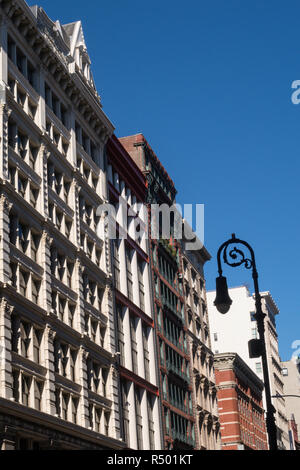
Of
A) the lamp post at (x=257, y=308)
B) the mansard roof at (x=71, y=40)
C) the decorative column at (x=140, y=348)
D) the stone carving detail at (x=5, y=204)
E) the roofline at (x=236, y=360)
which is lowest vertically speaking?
the lamp post at (x=257, y=308)

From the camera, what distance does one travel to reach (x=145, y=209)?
71125mm

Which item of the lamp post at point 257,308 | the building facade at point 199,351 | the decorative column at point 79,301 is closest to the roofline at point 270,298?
the building facade at point 199,351

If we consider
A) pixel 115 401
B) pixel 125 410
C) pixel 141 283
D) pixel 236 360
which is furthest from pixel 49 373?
pixel 236 360

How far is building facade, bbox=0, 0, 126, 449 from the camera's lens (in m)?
39.9

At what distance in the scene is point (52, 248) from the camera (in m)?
46.9

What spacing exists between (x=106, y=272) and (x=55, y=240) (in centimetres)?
927

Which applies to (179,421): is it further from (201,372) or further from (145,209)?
(145,209)

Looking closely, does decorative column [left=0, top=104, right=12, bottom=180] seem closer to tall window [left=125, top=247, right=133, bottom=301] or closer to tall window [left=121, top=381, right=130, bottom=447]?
tall window [left=121, top=381, right=130, bottom=447]

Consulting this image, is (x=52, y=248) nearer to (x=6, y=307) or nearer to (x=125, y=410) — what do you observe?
(x=6, y=307)

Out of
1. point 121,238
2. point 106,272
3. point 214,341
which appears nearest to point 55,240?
point 106,272

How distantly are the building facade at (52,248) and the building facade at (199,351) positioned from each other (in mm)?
27156

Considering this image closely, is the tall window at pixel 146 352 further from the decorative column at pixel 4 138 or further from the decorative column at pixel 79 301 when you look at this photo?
the decorative column at pixel 4 138

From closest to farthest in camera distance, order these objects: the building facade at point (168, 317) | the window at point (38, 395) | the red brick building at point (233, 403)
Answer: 1. the window at point (38, 395)
2. the building facade at point (168, 317)
3. the red brick building at point (233, 403)

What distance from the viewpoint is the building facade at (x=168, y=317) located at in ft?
225
